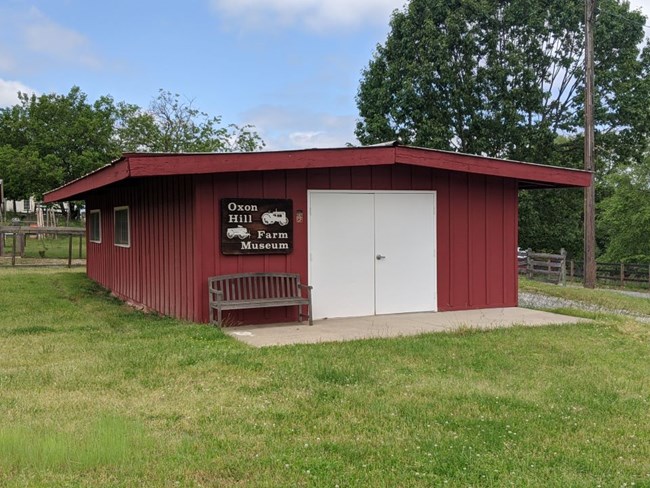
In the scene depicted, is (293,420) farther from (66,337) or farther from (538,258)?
(538,258)

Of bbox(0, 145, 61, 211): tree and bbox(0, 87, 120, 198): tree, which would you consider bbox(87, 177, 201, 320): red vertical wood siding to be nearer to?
bbox(0, 145, 61, 211): tree

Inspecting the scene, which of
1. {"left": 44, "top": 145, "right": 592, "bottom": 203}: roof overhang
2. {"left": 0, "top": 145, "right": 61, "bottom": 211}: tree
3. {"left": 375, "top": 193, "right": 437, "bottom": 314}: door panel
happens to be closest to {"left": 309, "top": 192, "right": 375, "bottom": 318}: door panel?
{"left": 375, "top": 193, "right": 437, "bottom": 314}: door panel

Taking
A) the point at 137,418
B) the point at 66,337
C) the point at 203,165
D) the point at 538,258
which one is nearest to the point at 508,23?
the point at 538,258

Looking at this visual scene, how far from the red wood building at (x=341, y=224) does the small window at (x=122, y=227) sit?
0.83 meters

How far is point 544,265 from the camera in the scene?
71.3ft

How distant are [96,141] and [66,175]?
9.63 ft

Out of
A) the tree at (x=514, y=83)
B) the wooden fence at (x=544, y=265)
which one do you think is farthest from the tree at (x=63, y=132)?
the wooden fence at (x=544, y=265)

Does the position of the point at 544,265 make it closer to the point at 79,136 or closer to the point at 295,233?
the point at 295,233

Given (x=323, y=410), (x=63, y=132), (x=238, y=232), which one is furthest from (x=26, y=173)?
(x=323, y=410)

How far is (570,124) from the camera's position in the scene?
25156 millimetres

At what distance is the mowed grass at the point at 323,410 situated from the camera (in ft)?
11.4

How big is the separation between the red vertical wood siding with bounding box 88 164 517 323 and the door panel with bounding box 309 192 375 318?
0.55 ft

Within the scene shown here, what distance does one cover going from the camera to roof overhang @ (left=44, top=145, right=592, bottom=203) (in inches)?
288

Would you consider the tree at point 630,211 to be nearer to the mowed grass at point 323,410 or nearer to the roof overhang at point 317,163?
the roof overhang at point 317,163
